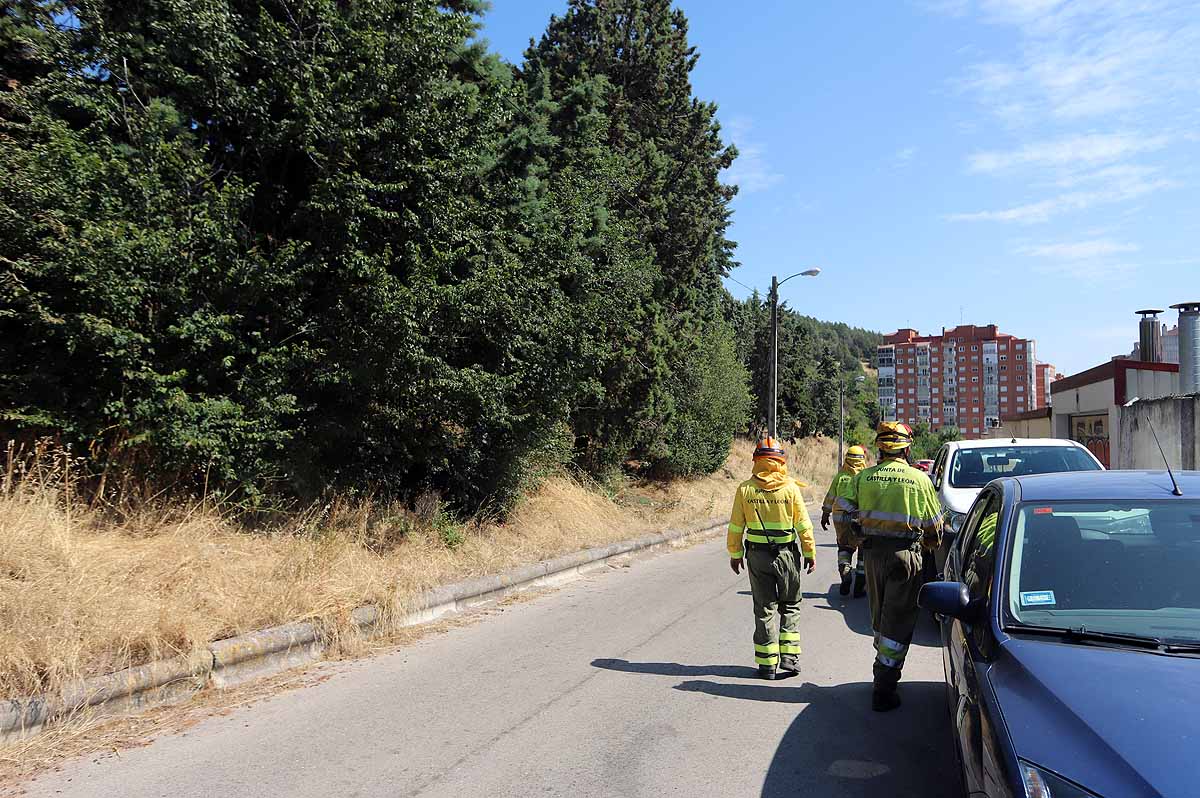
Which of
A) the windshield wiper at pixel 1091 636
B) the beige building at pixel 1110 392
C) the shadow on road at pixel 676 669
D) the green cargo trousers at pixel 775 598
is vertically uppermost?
the beige building at pixel 1110 392

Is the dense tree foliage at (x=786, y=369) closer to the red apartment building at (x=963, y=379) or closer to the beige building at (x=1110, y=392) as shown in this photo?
the beige building at (x=1110, y=392)

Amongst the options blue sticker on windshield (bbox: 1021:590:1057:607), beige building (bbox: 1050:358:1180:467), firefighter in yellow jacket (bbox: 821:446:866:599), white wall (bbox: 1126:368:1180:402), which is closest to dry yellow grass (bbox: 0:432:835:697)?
firefighter in yellow jacket (bbox: 821:446:866:599)

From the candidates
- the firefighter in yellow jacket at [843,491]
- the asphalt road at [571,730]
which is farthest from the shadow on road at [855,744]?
the firefighter in yellow jacket at [843,491]

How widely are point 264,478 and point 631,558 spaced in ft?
22.8

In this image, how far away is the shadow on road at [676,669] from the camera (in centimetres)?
662

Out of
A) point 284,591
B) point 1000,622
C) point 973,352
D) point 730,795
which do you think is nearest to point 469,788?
point 730,795

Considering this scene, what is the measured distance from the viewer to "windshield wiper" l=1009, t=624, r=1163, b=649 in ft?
10.7

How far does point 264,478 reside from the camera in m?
9.66

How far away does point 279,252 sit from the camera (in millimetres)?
9344

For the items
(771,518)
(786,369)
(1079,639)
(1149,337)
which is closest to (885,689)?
(771,518)

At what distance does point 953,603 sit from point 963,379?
509 ft

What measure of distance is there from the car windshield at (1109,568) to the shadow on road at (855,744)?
1304 millimetres

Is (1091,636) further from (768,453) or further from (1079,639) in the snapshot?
(768,453)

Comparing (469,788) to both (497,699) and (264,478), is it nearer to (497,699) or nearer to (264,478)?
(497,699)
